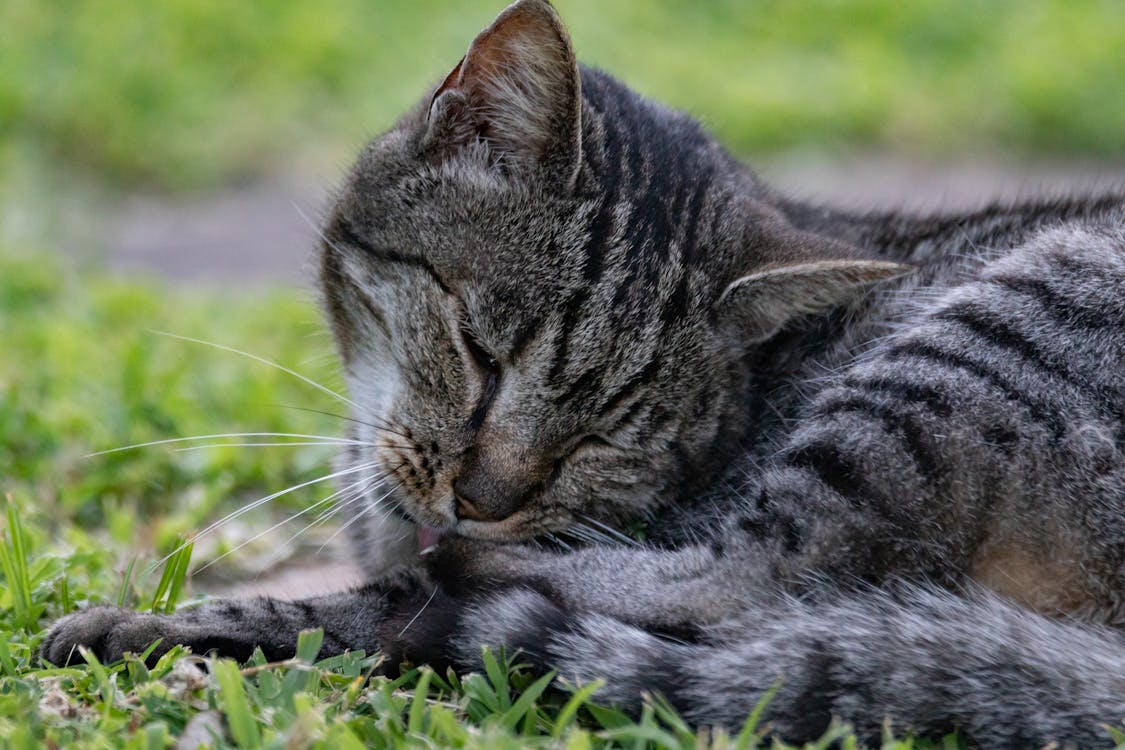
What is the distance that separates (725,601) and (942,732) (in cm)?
49

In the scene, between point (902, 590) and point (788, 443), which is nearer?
point (902, 590)

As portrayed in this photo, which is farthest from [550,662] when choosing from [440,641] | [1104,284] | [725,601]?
[1104,284]

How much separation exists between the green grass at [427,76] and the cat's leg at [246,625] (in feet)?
18.6

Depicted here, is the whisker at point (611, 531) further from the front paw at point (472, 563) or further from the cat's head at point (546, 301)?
the front paw at point (472, 563)

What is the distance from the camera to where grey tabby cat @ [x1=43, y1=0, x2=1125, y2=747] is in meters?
2.18

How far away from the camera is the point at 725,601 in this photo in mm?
2389

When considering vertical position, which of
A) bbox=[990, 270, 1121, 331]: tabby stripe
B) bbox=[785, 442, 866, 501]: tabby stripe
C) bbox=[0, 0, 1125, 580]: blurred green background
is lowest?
bbox=[785, 442, 866, 501]: tabby stripe

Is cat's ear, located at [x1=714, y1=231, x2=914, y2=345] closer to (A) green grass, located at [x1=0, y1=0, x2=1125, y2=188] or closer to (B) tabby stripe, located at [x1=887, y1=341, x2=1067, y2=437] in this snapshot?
(B) tabby stripe, located at [x1=887, y1=341, x2=1067, y2=437]

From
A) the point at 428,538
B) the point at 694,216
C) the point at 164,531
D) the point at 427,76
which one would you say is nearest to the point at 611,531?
the point at 428,538

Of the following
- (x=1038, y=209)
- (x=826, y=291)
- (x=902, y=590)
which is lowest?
(x=902, y=590)

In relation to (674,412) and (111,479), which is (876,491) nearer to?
(674,412)

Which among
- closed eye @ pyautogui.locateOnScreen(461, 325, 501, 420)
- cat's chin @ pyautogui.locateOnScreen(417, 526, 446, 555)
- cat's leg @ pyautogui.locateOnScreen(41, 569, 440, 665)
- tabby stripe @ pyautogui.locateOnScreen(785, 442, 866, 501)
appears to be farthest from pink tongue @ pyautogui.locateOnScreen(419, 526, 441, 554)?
tabby stripe @ pyautogui.locateOnScreen(785, 442, 866, 501)

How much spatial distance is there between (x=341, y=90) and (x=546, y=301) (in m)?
6.56

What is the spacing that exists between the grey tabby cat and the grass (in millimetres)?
117
